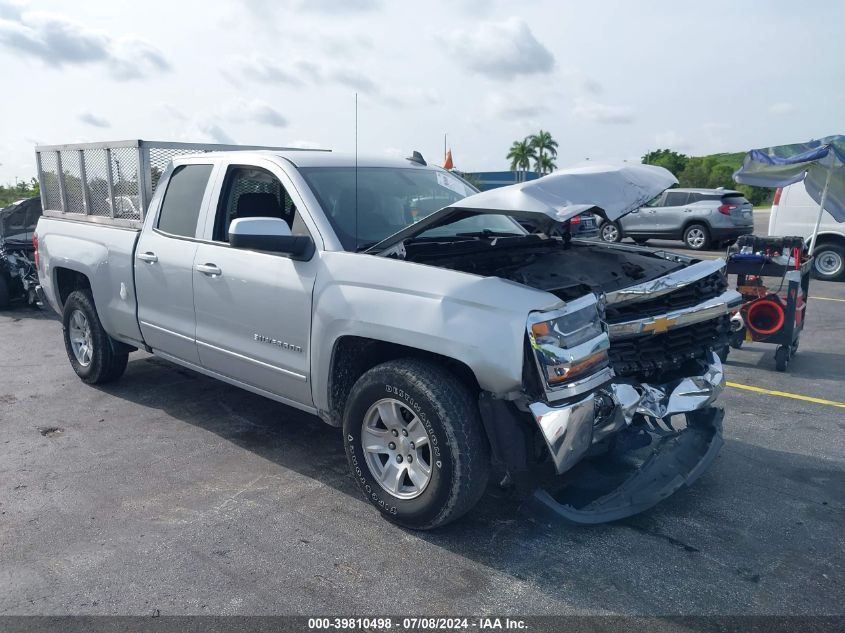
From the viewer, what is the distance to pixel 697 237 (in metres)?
17.4

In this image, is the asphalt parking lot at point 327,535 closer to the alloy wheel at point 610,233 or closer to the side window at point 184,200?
the side window at point 184,200

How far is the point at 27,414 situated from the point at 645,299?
4.57m

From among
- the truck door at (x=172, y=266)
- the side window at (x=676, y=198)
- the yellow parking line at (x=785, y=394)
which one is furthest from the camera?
the side window at (x=676, y=198)

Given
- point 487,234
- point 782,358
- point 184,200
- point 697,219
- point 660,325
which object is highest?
point 184,200

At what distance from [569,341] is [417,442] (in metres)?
0.89

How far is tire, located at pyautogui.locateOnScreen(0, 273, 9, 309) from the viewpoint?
9789 mm

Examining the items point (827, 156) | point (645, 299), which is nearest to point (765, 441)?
point (645, 299)

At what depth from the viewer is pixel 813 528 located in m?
3.55

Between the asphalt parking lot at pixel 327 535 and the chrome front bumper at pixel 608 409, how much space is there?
571mm

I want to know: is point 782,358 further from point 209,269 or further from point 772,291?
point 209,269

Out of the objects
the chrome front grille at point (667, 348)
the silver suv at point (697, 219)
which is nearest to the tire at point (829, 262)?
the silver suv at point (697, 219)

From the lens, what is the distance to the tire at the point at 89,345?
5727 millimetres

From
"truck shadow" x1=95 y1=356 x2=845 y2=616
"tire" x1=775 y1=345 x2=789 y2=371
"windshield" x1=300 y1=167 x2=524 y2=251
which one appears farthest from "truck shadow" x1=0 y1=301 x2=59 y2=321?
"tire" x1=775 y1=345 x2=789 y2=371

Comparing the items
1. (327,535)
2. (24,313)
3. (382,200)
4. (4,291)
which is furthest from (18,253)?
(327,535)
